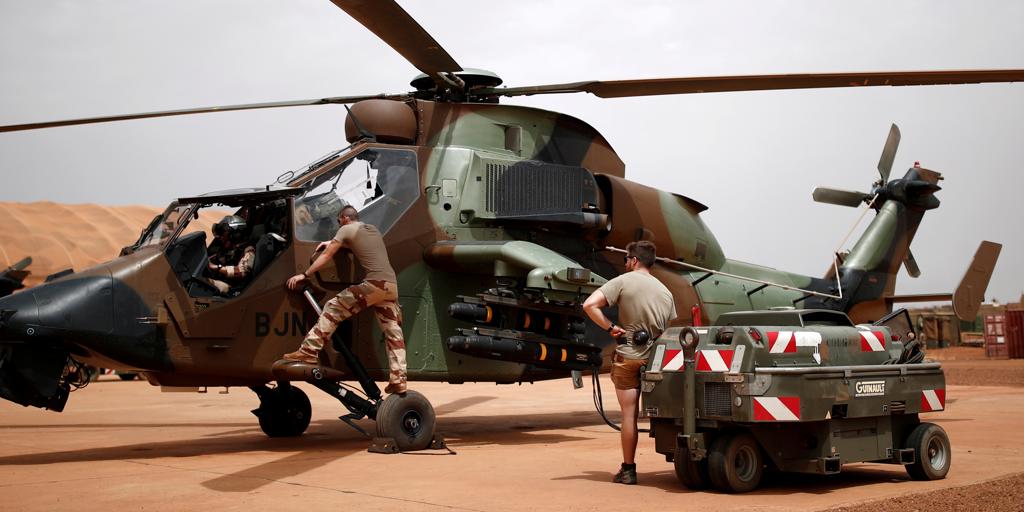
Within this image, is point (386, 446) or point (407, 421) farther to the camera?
point (407, 421)

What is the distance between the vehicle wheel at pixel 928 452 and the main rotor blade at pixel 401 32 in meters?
5.50

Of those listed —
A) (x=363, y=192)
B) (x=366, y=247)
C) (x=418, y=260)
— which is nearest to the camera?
(x=366, y=247)

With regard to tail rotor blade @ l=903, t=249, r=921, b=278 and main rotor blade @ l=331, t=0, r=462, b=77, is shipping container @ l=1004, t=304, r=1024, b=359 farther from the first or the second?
main rotor blade @ l=331, t=0, r=462, b=77

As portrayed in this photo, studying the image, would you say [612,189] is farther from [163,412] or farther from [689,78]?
[163,412]

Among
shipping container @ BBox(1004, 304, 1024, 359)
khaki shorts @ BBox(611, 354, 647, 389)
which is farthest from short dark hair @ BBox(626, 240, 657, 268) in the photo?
shipping container @ BBox(1004, 304, 1024, 359)

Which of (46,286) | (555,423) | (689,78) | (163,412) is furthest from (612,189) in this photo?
(163,412)

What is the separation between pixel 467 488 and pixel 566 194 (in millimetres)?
4992

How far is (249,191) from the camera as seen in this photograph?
9.09 metres

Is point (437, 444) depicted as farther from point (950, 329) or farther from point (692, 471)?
point (950, 329)

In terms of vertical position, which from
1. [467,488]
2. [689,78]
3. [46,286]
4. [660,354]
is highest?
[689,78]

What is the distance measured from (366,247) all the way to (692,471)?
3992 millimetres

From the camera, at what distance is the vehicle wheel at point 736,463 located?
6.41m

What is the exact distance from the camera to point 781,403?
21.0 feet

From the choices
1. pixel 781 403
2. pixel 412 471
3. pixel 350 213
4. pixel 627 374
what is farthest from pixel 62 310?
pixel 781 403
